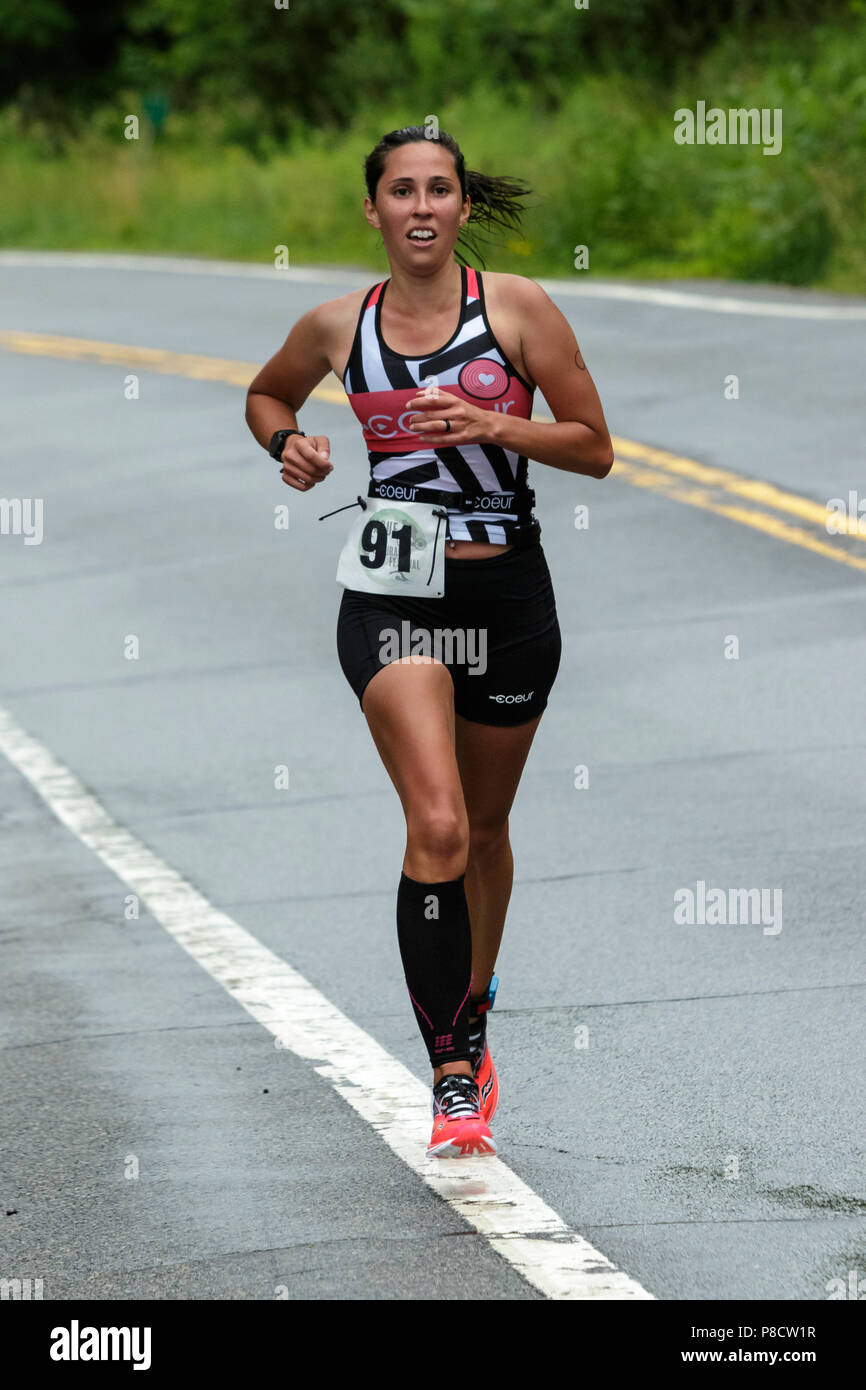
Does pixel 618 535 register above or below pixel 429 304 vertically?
above

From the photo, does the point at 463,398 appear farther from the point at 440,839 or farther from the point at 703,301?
the point at 703,301

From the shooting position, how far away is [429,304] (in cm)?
538

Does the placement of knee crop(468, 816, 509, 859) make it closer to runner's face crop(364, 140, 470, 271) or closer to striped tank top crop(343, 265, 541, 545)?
striped tank top crop(343, 265, 541, 545)

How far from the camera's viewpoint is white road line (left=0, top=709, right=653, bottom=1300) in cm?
485

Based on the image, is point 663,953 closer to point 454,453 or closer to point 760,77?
point 454,453

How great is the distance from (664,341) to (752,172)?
5187 mm

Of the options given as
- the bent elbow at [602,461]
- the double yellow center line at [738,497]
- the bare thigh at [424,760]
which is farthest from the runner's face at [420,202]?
the double yellow center line at [738,497]

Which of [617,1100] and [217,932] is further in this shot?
[217,932]

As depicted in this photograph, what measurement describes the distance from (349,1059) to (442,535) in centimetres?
162

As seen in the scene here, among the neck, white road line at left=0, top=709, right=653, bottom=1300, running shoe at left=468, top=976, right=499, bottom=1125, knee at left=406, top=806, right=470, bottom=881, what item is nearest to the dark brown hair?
the neck

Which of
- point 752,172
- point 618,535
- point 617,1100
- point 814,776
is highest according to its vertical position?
point 752,172

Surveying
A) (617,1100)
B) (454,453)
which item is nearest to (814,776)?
(617,1100)

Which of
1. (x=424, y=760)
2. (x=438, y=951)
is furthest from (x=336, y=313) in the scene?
(x=438, y=951)

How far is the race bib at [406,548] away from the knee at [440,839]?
476mm
